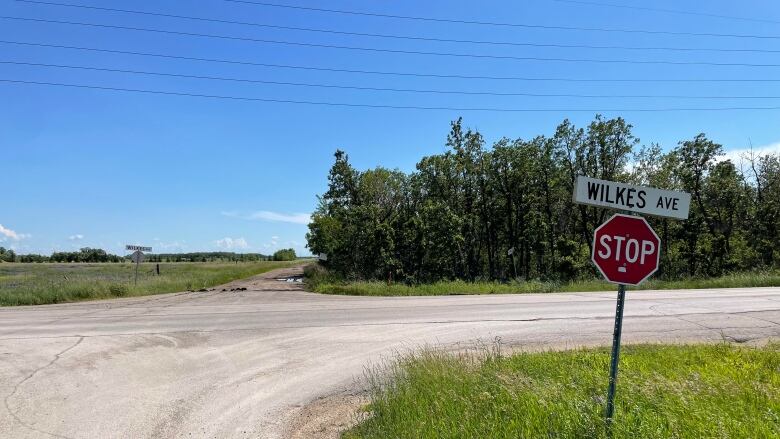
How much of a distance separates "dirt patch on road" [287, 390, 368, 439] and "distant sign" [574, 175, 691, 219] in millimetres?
3655

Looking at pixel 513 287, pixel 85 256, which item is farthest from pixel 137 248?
pixel 85 256

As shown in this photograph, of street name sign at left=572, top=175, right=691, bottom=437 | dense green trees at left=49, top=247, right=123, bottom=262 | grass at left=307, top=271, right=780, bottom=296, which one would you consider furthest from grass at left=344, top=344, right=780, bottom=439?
dense green trees at left=49, top=247, right=123, bottom=262

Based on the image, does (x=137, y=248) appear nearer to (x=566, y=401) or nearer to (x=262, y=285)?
(x=262, y=285)

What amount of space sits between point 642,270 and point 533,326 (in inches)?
311

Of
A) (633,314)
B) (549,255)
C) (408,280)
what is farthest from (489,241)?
(633,314)

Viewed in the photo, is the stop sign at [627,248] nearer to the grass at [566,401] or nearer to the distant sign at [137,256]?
the grass at [566,401]

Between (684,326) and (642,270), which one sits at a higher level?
(642,270)

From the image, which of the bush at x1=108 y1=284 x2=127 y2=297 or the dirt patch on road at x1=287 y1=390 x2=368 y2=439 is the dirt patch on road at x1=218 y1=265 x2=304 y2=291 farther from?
the dirt patch on road at x1=287 y1=390 x2=368 y2=439

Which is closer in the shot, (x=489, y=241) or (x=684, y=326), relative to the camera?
(x=684, y=326)

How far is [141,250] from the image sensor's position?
29.4 meters

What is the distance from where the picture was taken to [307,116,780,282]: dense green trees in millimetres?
35656

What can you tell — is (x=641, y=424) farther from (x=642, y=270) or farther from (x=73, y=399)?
Result: (x=73, y=399)

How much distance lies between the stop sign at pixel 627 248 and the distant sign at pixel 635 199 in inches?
4.6

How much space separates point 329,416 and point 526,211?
3778cm
